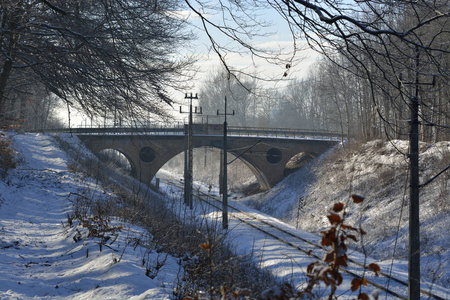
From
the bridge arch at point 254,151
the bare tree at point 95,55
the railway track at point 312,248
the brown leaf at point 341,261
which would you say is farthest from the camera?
the bridge arch at point 254,151

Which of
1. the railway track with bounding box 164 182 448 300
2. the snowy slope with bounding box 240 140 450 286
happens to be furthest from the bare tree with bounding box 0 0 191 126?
the snowy slope with bounding box 240 140 450 286

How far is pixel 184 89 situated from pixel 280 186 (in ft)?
95.6

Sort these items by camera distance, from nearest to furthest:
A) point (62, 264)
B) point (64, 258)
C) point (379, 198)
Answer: point (62, 264)
point (64, 258)
point (379, 198)

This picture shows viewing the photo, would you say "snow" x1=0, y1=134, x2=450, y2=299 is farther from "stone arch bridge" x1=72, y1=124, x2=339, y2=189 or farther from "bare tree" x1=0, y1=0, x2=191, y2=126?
"stone arch bridge" x1=72, y1=124, x2=339, y2=189

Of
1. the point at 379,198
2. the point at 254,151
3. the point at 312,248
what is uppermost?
the point at 254,151

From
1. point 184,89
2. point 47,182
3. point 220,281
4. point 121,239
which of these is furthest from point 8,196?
point 220,281

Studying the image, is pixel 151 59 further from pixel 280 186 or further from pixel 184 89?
pixel 280 186

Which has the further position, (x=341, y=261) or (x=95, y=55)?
(x=95, y=55)

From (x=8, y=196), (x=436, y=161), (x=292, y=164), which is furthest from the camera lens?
(x=292, y=164)

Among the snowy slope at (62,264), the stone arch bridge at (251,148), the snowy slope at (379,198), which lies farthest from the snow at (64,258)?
the stone arch bridge at (251,148)

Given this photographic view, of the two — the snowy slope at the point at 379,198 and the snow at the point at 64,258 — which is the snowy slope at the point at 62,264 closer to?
the snow at the point at 64,258

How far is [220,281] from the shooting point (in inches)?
217

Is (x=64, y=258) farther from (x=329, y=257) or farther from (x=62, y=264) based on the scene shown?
(x=329, y=257)

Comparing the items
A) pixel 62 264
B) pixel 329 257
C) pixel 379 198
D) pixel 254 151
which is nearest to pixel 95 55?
pixel 62 264
